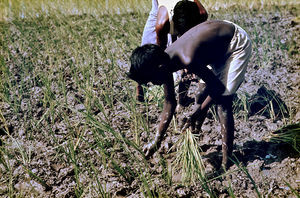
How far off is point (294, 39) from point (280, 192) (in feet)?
7.98

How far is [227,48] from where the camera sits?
2.06m

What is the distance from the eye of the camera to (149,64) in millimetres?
1864

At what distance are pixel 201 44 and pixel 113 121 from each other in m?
1.15

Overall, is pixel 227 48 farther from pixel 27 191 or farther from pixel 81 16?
pixel 81 16

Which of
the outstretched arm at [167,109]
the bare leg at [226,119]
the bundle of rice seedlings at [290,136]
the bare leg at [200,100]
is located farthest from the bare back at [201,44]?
the bundle of rice seedlings at [290,136]

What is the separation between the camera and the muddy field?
212 cm

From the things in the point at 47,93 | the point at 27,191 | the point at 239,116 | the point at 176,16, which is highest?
the point at 176,16

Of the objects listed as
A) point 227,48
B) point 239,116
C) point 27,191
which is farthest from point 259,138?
point 27,191

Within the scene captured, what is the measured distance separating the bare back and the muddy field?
0.53 meters

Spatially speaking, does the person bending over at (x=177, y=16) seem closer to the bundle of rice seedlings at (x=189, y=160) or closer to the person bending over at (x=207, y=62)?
the person bending over at (x=207, y=62)

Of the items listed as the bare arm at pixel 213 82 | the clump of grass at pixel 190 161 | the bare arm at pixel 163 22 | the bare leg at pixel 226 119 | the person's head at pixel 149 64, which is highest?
the bare arm at pixel 163 22

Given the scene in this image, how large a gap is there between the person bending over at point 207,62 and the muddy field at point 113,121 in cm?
28

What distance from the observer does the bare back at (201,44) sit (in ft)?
6.37

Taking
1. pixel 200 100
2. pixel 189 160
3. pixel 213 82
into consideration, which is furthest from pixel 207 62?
pixel 189 160
